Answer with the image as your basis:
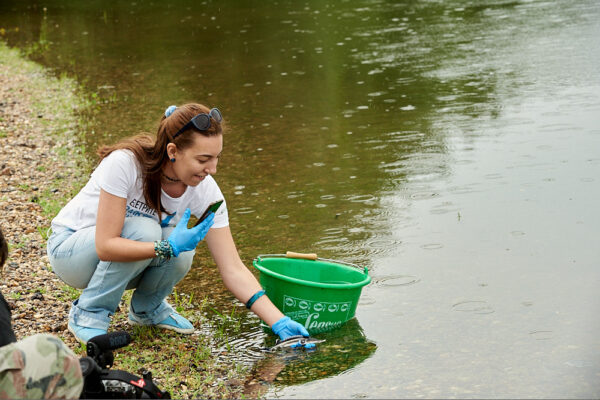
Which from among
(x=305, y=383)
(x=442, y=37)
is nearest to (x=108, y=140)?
(x=305, y=383)

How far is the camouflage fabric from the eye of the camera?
2.42 metres

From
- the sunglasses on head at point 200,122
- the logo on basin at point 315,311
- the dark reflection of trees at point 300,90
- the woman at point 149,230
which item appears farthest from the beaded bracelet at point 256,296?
the dark reflection of trees at point 300,90

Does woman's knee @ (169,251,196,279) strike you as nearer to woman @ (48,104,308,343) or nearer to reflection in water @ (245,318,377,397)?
woman @ (48,104,308,343)

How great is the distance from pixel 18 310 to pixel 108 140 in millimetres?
4051

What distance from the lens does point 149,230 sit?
12.3ft

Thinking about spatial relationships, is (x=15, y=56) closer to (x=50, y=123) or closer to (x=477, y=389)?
(x=50, y=123)

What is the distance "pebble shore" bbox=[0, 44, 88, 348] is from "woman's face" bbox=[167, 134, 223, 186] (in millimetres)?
1079

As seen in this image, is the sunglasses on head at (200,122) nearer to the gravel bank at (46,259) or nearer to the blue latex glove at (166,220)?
the blue latex glove at (166,220)

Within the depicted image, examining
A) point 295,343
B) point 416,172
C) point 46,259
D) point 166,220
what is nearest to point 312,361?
point 295,343

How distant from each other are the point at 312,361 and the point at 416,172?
10.2 feet

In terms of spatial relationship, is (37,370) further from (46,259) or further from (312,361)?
(46,259)

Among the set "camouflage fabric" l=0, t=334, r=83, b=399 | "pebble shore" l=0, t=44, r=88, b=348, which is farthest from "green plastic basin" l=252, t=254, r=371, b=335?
"camouflage fabric" l=0, t=334, r=83, b=399

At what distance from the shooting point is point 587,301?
4203 mm

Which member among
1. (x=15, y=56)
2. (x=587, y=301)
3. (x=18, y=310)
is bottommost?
(x=587, y=301)
